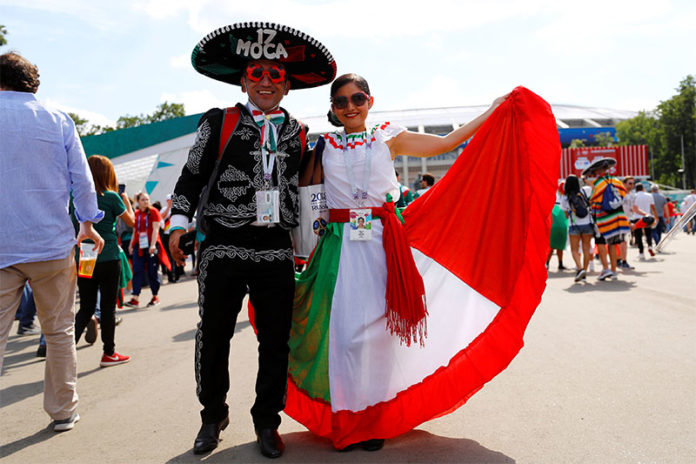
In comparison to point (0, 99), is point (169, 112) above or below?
above

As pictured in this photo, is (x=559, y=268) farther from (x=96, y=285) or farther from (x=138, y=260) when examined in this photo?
(x=96, y=285)

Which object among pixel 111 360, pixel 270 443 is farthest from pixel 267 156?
pixel 111 360

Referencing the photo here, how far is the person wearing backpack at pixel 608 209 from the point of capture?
33.1ft

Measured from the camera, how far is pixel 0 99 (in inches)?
134

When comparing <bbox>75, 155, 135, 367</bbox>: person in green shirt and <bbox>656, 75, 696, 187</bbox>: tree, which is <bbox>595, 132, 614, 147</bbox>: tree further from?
<bbox>75, 155, 135, 367</bbox>: person in green shirt

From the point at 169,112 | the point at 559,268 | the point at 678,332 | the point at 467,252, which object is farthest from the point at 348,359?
the point at 169,112

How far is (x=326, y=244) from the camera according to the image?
335cm

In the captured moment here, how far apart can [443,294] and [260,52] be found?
184cm

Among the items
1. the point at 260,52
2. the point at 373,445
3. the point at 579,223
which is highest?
the point at 260,52

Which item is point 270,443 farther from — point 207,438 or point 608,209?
point 608,209

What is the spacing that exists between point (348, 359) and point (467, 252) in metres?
0.98

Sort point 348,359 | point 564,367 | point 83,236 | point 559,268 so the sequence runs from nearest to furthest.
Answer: point 348,359 → point 83,236 → point 564,367 → point 559,268

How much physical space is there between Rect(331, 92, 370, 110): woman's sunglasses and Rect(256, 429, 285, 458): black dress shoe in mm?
1935

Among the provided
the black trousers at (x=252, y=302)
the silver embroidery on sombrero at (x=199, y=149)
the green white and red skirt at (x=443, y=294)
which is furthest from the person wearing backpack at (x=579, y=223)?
the silver embroidery on sombrero at (x=199, y=149)
